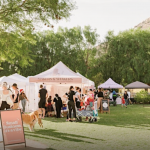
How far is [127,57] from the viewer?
48.3 m

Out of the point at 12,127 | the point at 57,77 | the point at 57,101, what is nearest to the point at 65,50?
the point at 57,77

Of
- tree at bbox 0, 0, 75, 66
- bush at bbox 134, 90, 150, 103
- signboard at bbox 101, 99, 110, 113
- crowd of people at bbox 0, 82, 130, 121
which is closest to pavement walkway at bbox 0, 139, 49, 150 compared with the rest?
crowd of people at bbox 0, 82, 130, 121

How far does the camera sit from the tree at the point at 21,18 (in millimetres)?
16094

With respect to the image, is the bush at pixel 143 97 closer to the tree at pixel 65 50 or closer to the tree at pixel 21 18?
the tree at pixel 65 50

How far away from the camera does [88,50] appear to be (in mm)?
52969

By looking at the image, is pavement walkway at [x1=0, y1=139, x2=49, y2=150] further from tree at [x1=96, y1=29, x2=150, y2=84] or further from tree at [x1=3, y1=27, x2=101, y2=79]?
tree at [x1=3, y1=27, x2=101, y2=79]

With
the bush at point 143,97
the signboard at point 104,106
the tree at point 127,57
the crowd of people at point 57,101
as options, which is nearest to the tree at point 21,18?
the crowd of people at point 57,101

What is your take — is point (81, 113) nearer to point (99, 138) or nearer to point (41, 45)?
point (99, 138)

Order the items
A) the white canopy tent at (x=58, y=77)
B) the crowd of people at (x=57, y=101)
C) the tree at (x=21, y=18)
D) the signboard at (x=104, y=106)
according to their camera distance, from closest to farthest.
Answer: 1. the crowd of people at (x=57, y=101)
2. the tree at (x=21, y=18)
3. the white canopy tent at (x=58, y=77)
4. the signboard at (x=104, y=106)

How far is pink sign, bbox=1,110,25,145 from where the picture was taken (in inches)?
331

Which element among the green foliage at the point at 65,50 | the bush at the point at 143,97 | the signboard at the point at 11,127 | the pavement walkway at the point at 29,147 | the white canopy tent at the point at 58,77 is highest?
the green foliage at the point at 65,50

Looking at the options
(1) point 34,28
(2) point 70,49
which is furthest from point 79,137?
(2) point 70,49

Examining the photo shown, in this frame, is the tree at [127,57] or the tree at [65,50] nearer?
the tree at [127,57]

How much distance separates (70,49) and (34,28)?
33641mm
